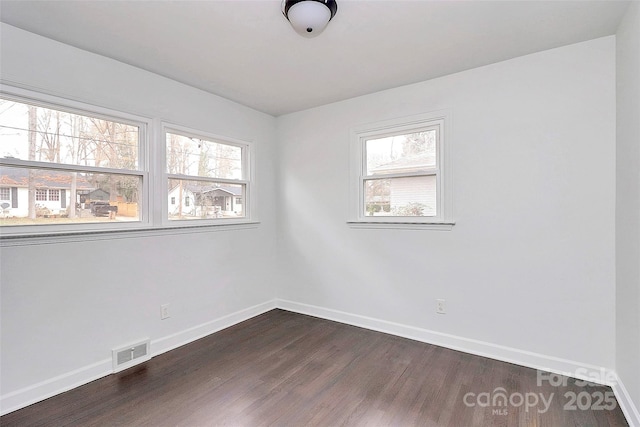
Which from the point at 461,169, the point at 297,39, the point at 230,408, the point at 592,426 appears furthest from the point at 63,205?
the point at 592,426

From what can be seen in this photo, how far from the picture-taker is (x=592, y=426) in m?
1.86

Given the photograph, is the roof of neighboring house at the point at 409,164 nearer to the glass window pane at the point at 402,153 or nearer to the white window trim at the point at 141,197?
the glass window pane at the point at 402,153

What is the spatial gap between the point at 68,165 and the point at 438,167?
3070mm

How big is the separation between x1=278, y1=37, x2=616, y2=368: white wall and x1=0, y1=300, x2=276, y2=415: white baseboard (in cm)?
151

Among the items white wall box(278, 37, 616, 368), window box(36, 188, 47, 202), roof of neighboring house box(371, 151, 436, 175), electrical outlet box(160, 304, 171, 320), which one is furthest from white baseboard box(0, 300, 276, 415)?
roof of neighboring house box(371, 151, 436, 175)

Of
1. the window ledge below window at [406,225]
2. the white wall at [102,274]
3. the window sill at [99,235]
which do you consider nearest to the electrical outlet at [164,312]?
the white wall at [102,274]

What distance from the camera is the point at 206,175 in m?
3.35

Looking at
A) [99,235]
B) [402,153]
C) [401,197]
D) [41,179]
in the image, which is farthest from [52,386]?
[402,153]

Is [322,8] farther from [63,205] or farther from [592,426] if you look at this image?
[592,426]

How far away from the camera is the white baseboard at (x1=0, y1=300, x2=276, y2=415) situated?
2.03 metres

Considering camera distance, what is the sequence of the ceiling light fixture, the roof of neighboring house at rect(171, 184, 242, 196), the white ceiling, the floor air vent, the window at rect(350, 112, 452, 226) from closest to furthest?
1. the ceiling light fixture
2. the white ceiling
3. the floor air vent
4. the window at rect(350, 112, 452, 226)
5. the roof of neighboring house at rect(171, 184, 242, 196)

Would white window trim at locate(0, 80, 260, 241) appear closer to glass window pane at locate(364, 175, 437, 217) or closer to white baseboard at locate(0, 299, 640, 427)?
white baseboard at locate(0, 299, 640, 427)

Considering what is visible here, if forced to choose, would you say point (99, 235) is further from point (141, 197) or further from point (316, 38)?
point (316, 38)

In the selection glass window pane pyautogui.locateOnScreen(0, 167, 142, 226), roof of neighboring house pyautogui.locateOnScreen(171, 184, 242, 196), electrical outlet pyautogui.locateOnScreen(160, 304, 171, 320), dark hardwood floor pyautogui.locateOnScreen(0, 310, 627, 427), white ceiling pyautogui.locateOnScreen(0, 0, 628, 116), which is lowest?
dark hardwood floor pyautogui.locateOnScreen(0, 310, 627, 427)
